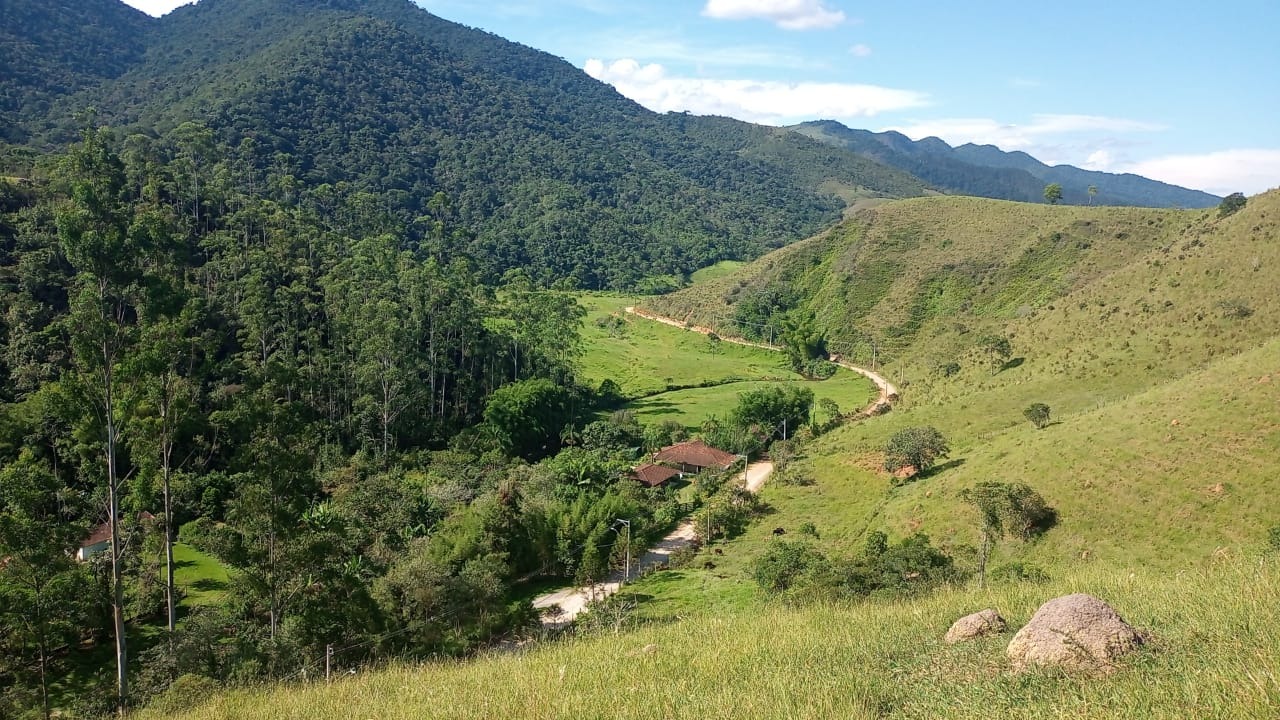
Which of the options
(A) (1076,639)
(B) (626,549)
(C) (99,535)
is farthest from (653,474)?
(A) (1076,639)

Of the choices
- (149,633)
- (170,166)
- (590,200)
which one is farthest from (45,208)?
(590,200)

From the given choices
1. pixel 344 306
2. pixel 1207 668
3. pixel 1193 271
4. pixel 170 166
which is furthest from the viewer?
pixel 170 166

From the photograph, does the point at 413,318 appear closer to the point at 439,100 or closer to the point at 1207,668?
the point at 1207,668

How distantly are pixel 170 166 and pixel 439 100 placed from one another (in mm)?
134631

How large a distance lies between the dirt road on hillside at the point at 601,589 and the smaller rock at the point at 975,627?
60.3 ft

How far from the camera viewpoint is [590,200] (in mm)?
164875

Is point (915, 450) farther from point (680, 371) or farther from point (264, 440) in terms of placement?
point (680, 371)

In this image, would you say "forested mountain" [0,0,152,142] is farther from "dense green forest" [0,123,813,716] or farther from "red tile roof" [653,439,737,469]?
"red tile roof" [653,439,737,469]

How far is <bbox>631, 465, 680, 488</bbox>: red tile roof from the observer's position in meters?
44.8

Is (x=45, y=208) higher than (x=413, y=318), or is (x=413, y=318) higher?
(x=45, y=208)

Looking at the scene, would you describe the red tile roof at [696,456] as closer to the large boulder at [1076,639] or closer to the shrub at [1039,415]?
the shrub at [1039,415]

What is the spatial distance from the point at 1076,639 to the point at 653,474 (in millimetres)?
39222

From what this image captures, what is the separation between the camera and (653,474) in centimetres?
4544

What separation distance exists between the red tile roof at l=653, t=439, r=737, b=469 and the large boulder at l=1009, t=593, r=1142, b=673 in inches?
1580
